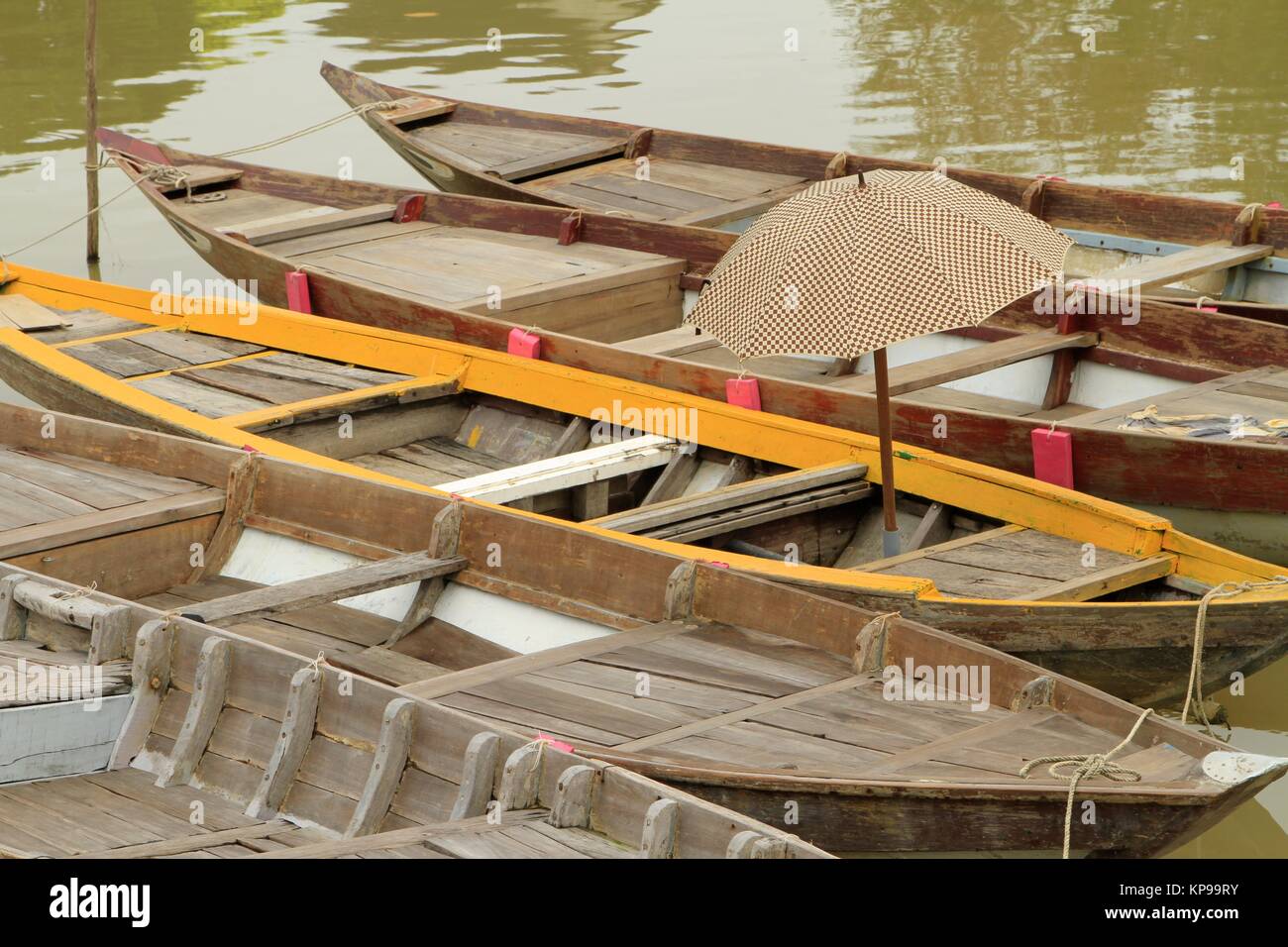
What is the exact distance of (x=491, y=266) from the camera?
33.2 feet

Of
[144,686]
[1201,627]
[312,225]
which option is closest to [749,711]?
[1201,627]

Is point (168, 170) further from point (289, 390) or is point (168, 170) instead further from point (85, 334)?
point (289, 390)

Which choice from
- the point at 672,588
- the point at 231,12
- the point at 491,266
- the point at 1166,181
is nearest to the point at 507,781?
the point at 672,588

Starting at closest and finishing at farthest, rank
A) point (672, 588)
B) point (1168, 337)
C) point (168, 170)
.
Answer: point (672, 588), point (1168, 337), point (168, 170)

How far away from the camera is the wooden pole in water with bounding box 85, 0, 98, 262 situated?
503 inches

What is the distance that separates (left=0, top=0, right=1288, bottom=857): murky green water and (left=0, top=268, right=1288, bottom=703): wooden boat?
4.17 meters

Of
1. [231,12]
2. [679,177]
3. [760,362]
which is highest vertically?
[231,12]

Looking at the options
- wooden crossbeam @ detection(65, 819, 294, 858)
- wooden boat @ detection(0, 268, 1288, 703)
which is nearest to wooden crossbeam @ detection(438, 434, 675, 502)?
wooden boat @ detection(0, 268, 1288, 703)

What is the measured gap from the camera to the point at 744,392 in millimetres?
7895

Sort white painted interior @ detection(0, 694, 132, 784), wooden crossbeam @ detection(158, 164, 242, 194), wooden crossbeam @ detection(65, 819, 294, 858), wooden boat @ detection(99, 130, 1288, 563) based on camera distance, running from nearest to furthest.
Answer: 1. wooden crossbeam @ detection(65, 819, 294, 858)
2. white painted interior @ detection(0, 694, 132, 784)
3. wooden boat @ detection(99, 130, 1288, 563)
4. wooden crossbeam @ detection(158, 164, 242, 194)

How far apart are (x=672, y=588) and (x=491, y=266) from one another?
14.0ft

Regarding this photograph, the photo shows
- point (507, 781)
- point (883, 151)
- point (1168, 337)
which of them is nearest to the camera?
point (507, 781)

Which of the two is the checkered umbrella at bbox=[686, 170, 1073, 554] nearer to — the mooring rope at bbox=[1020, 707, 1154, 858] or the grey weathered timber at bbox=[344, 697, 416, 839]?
the mooring rope at bbox=[1020, 707, 1154, 858]

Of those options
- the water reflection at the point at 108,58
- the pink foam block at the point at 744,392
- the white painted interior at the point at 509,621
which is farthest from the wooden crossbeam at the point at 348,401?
the water reflection at the point at 108,58
